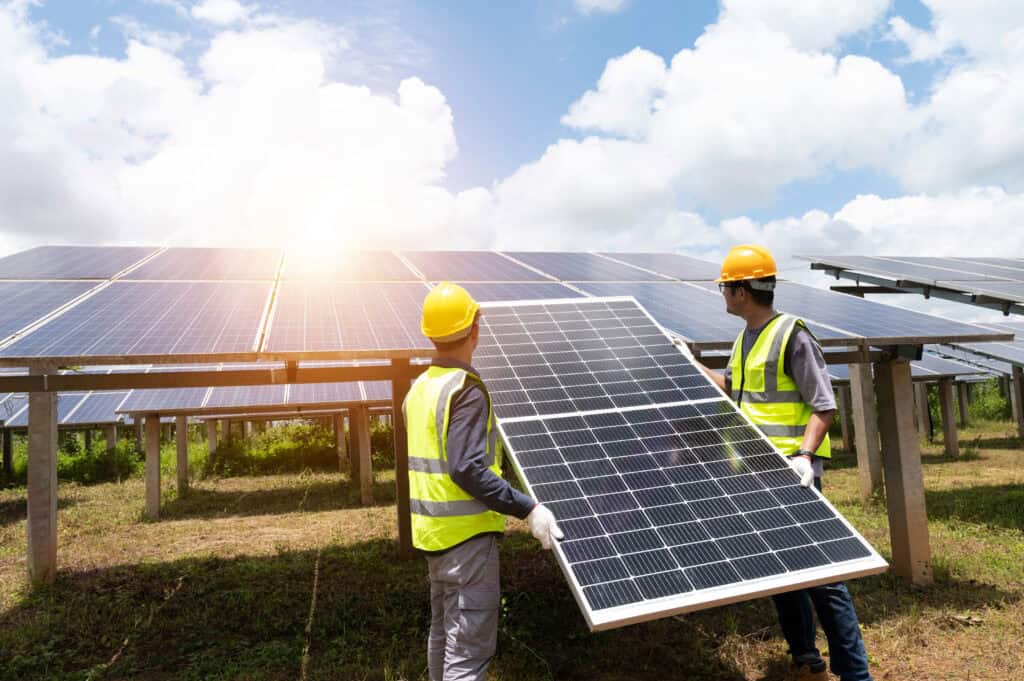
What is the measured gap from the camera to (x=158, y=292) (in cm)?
827

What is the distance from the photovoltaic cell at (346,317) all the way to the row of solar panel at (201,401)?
459 cm

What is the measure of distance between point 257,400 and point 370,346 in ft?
32.3

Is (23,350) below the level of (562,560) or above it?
above

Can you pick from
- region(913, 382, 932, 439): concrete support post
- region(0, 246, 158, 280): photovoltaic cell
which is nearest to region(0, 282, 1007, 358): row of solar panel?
region(0, 246, 158, 280): photovoltaic cell

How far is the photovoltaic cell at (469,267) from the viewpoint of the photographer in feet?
32.0

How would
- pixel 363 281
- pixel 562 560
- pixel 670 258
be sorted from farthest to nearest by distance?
1. pixel 670 258
2. pixel 363 281
3. pixel 562 560

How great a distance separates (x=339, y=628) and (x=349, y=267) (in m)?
5.48

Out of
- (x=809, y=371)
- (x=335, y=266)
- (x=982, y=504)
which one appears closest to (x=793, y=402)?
(x=809, y=371)

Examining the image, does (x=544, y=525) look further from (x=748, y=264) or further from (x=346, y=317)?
(x=346, y=317)

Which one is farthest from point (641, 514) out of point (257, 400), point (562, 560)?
point (257, 400)

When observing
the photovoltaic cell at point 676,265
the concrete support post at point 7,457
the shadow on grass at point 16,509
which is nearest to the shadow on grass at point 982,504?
the photovoltaic cell at point 676,265

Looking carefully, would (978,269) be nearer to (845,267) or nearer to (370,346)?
(845,267)

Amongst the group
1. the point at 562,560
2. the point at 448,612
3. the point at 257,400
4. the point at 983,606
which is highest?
the point at 257,400

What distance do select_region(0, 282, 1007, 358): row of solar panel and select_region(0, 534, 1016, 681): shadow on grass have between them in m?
2.69
